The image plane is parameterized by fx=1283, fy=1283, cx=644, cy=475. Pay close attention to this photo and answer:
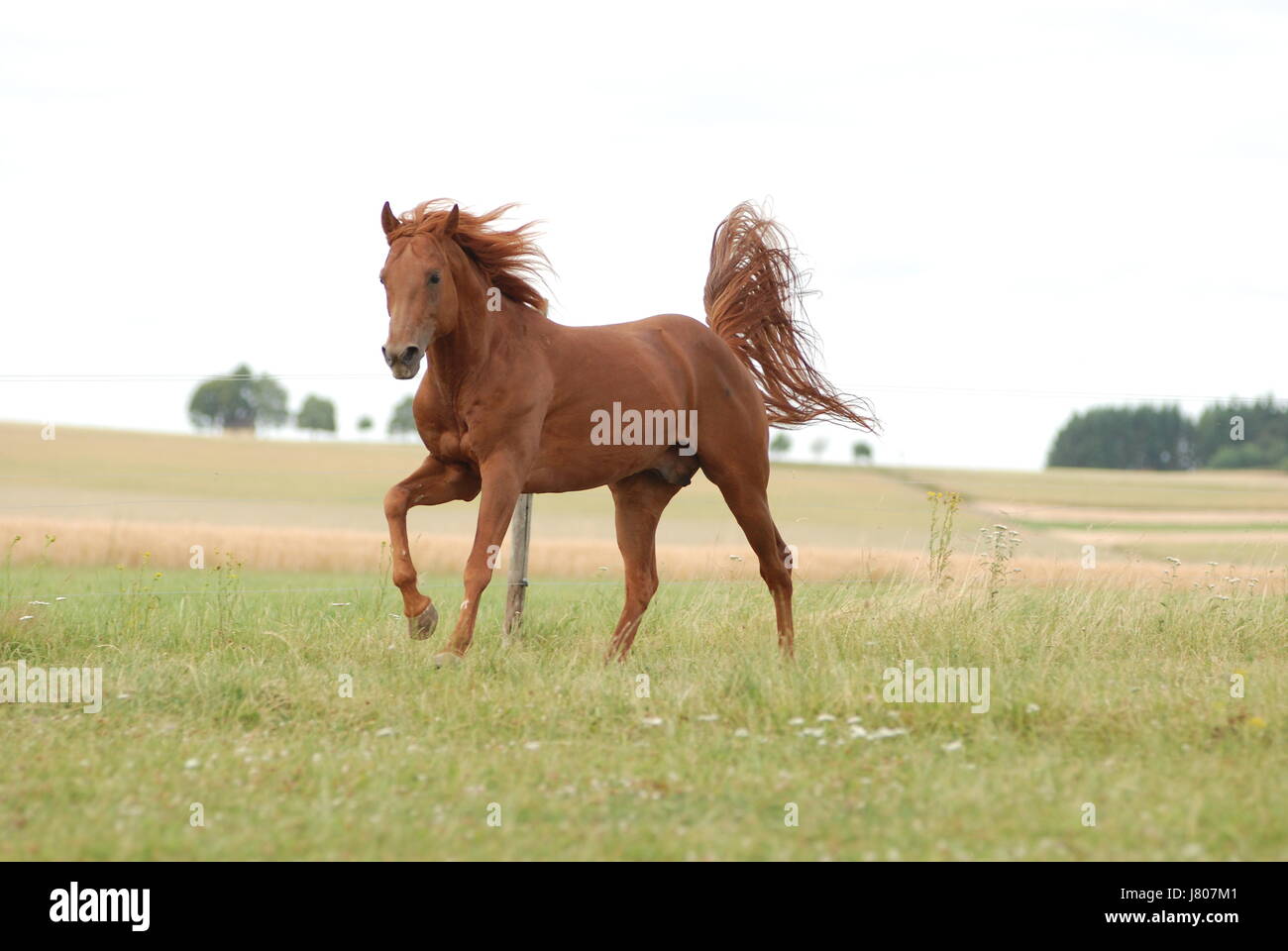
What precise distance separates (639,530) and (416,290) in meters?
2.37

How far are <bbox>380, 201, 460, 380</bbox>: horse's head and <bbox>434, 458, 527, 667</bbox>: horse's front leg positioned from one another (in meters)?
0.75

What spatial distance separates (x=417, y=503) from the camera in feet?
23.6

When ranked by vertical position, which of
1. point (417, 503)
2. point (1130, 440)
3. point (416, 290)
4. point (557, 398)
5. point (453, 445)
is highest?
point (1130, 440)

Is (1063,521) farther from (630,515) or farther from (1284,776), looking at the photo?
(1284,776)

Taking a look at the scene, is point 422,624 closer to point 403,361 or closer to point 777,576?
point 403,361

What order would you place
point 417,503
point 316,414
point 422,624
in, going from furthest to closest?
1. point 316,414
2. point 417,503
3. point 422,624

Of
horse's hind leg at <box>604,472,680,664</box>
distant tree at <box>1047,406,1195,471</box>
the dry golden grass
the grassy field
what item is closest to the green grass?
the grassy field

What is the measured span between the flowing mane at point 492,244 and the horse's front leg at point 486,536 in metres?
1.12

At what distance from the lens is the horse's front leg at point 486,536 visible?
672 cm

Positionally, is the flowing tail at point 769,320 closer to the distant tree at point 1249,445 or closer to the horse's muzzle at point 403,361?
the horse's muzzle at point 403,361

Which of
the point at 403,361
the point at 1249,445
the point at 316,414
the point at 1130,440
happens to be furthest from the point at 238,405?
the point at 403,361

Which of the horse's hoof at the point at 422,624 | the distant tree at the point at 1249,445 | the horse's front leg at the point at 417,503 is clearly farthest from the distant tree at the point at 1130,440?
the horse's hoof at the point at 422,624

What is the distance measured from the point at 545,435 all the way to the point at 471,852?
11.4 ft
